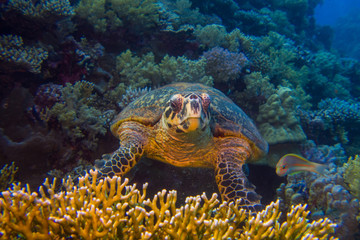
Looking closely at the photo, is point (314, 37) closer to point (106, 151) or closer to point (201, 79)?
point (201, 79)

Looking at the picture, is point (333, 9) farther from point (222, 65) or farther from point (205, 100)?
point (205, 100)

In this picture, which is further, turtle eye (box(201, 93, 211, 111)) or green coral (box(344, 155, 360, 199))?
green coral (box(344, 155, 360, 199))

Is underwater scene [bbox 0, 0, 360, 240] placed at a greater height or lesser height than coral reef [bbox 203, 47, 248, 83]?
lesser

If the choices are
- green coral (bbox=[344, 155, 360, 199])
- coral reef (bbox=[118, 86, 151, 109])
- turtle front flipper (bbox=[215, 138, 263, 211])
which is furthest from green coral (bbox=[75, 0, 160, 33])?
green coral (bbox=[344, 155, 360, 199])

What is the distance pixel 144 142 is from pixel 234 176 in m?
1.40

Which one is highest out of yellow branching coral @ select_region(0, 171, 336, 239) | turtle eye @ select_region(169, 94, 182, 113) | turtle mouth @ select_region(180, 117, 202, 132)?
turtle eye @ select_region(169, 94, 182, 113)

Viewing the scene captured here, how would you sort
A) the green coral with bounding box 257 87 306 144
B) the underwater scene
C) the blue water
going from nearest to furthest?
the underwater scene, the green coral with bounding box 257 87 306 144, the blue water

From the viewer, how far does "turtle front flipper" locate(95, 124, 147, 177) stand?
2478 millimetres

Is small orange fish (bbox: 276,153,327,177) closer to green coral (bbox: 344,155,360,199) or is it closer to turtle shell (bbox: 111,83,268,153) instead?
turtle shell (bbox: 111,83,268,153)

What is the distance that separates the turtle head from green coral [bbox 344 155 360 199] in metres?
2.56

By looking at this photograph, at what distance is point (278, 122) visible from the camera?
4.88m

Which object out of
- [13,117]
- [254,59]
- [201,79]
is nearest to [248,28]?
[254,59]

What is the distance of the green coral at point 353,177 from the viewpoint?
2980mm

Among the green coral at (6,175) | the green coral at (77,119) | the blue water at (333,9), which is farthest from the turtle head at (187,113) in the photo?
the blue water at (333,9)
